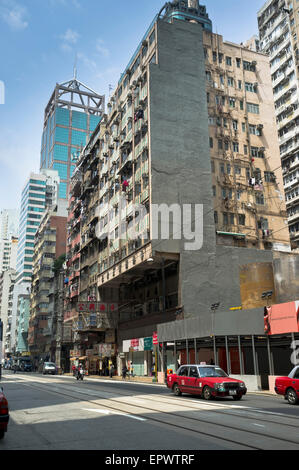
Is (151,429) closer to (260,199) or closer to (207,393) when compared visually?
(207,393)

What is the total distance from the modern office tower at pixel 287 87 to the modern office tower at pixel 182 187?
1797cm

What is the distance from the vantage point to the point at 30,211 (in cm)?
15225

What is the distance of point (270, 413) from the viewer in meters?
13.3

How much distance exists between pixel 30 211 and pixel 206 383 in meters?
142

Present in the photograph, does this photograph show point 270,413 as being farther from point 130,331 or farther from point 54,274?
point 54,274

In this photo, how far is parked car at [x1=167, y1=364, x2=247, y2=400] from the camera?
57.3ft

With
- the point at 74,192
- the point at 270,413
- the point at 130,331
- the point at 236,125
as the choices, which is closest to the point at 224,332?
the point at 270,413

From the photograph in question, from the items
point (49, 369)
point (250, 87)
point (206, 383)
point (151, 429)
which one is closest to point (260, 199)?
point (250, 87)

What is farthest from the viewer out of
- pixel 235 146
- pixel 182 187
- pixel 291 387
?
pixel 235 146

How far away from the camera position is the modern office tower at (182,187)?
143 feet

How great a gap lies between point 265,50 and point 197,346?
6699 cm

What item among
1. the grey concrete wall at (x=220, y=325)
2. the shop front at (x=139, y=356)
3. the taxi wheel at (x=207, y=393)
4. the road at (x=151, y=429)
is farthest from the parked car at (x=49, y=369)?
the road at (x=151, y=429)

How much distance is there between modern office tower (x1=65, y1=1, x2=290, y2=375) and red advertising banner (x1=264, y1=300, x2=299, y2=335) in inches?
437

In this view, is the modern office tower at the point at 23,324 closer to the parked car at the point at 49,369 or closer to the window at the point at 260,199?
the parked car at the point at 49,369
